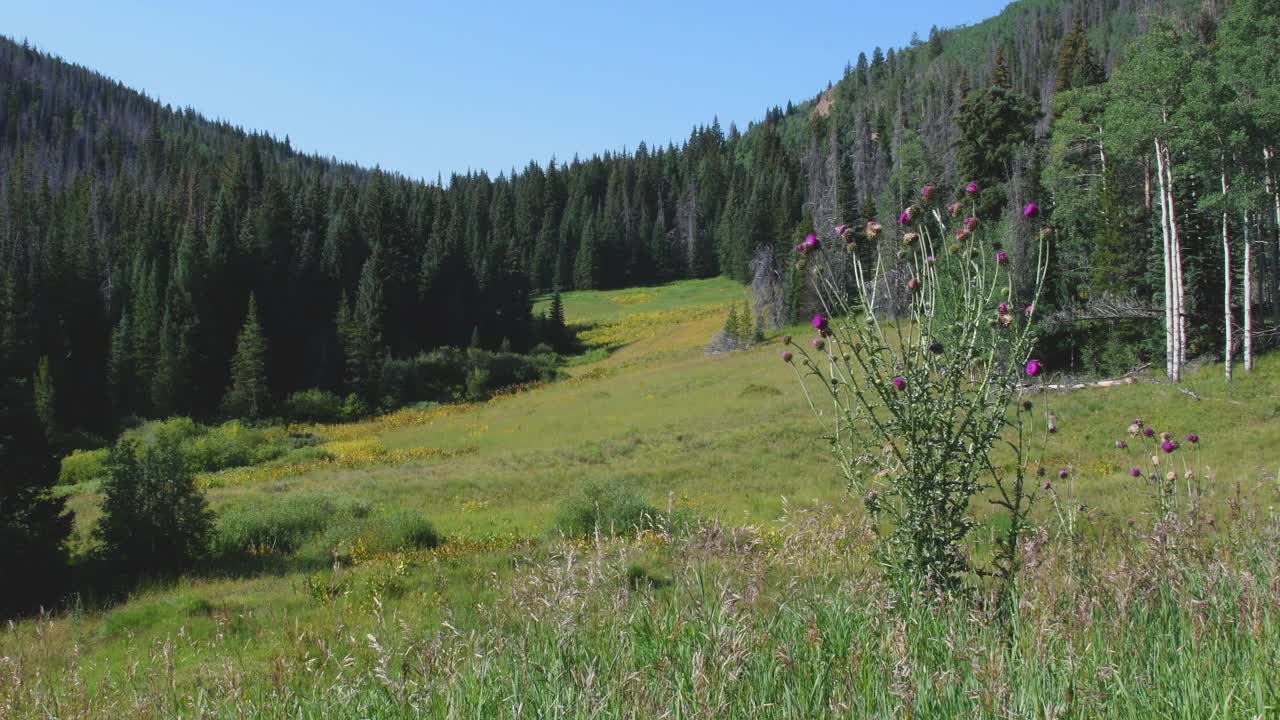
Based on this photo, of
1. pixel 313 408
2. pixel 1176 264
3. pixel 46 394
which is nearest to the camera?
pixel 1176 264

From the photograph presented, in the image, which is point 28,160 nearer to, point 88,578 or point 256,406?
point 256,406

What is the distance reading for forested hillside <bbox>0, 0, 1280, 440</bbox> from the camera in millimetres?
30047

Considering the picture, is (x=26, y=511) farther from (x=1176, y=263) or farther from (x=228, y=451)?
(x=1176, y=263)

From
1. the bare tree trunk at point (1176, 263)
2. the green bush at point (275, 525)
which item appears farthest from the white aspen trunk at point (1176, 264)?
the green bush at point (275, 525)

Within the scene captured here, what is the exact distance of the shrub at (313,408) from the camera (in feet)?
160

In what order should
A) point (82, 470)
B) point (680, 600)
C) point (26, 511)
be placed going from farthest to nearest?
1. point (82, 470)
2. point (26, 511)
3. point (680, 600)

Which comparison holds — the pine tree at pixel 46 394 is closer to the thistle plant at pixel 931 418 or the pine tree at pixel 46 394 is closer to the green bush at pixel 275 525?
the green bush at pixel 275 525

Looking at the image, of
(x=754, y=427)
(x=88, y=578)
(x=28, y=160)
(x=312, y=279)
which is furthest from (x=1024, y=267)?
(x=28, y=160)

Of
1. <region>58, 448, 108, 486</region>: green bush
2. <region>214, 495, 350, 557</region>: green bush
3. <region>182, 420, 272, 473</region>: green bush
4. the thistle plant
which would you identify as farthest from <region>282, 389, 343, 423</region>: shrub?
the thistle plant

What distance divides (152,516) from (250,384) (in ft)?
121

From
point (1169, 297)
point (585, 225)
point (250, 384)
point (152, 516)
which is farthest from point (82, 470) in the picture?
point (585, 225)

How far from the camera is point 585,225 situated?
111 m

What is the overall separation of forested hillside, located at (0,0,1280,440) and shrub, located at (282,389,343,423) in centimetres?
288

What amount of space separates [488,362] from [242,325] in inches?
674
